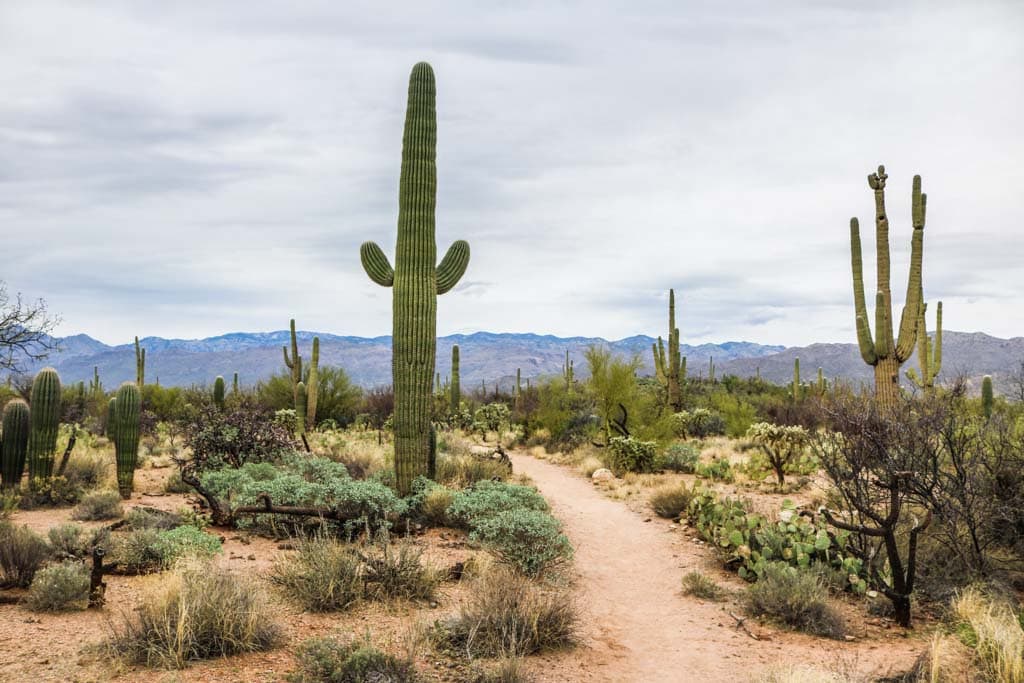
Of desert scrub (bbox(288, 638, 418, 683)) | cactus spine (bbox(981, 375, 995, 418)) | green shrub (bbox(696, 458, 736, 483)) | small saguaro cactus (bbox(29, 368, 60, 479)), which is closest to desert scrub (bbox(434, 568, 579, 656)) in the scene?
desert scrub (bbox(288, 638, 418, 683))

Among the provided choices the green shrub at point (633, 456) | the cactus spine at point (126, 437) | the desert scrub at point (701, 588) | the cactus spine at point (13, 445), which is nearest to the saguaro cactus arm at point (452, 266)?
the cactus spine at point (126, 437)

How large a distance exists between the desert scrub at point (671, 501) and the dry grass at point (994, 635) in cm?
533

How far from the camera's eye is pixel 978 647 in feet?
19.3

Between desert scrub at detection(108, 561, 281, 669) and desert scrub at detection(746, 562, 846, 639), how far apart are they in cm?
474

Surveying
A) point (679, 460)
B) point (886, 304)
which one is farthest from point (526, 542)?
point (886, 304)

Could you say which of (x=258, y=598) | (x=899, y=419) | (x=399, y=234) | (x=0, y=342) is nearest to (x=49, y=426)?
(x=0, y=342)

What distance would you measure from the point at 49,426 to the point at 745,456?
49.8 feet

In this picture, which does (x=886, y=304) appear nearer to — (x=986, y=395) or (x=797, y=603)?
(x=797, y=603)

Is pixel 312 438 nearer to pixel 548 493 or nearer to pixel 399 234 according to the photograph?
pixel 548 493

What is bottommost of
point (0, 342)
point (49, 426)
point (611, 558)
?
point (611, 558)

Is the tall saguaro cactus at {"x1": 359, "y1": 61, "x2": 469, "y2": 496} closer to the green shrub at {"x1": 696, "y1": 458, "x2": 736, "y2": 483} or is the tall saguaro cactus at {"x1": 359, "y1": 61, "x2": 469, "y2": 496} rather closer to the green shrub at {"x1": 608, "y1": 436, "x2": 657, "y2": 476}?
the green shrub at {"x1": 608, "y1": 436, "x2": 657, "y2": 476}

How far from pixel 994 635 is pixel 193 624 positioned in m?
6.18

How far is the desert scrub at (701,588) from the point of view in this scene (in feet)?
27.4

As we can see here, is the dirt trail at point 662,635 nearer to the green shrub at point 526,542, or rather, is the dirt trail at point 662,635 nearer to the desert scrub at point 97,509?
the green shrub at point 526,542
